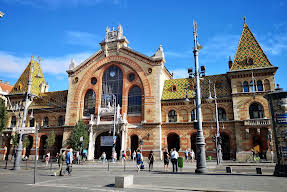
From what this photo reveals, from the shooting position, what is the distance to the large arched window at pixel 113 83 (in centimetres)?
3662

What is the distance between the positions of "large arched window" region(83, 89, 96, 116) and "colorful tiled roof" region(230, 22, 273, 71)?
72.5 feet

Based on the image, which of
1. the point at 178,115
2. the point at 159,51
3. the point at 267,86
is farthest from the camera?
the point at 159,51

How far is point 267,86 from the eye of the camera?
29672 mm

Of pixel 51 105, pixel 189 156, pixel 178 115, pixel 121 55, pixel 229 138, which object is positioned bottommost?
pixel 189 156

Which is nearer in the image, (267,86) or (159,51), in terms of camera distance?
(267,86)

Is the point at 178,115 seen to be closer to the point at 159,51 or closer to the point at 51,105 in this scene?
the point at 159,51

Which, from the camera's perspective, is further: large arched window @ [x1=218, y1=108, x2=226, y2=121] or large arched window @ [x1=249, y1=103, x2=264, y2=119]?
large arched window @ [x1=218, y1=108, x2=226, y2=121]

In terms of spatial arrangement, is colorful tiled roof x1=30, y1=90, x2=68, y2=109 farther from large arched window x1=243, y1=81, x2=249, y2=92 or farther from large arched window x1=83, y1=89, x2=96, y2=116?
large arched window x1=243, y1=81, x2=249, y2=92

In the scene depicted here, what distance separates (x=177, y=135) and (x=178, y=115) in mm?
2973

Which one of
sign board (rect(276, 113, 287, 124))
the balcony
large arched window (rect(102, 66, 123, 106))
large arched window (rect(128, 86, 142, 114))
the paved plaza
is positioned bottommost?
the paved plaza

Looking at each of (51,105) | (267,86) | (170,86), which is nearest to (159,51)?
(170,86)

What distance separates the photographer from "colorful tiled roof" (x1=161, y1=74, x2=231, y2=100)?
32.8m

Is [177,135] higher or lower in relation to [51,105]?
lower

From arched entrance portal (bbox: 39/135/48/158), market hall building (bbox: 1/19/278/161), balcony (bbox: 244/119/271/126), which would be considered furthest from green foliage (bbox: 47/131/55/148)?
balcony (bbox: 244/119/271/126)
